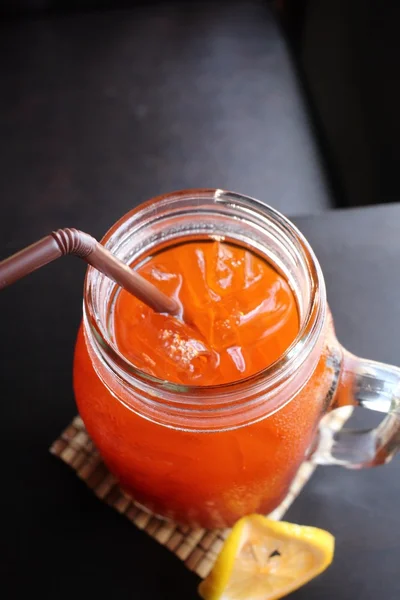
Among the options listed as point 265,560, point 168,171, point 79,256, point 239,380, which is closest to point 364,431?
point 265,560

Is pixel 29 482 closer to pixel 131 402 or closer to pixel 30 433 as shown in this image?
pixel 30 433

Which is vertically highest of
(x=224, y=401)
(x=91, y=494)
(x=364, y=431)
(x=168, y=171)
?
(x=168, y=171)

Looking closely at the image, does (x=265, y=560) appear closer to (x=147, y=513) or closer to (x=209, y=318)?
(x=147, y=513)

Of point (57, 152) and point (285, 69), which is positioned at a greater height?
point (285, 69)

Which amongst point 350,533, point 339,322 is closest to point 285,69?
point 339,322

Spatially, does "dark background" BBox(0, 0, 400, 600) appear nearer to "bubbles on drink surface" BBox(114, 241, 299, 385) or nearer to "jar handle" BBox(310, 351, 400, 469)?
"jar handle" BBox(310, 351, 400, 469)

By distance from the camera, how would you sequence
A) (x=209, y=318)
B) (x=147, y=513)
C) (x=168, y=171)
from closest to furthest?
(x=209, y=318), (x=147, y=513), (x=168, y=171)
